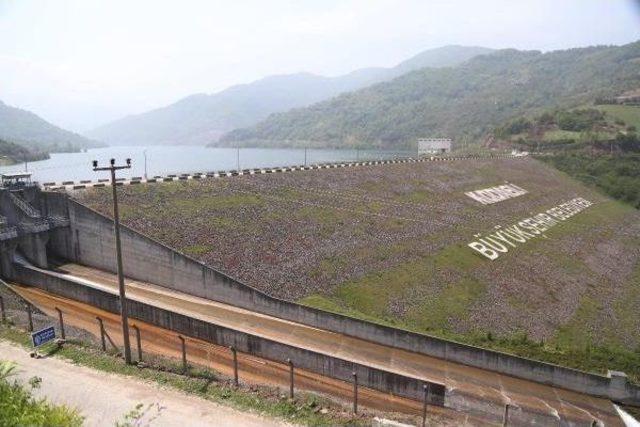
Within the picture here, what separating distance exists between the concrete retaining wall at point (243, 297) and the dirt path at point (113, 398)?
1155cm

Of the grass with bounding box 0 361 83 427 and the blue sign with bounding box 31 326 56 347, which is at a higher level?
the grass with bounding box 0 361 83 427

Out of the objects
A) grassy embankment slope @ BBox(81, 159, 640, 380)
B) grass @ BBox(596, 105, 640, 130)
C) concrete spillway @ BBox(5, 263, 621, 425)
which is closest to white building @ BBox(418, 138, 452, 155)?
grass @ BBox(596, 105, 640, 130)

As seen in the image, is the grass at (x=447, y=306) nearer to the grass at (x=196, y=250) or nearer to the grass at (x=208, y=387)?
the grass at (x=208, y=387)

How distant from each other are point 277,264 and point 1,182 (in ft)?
73.0

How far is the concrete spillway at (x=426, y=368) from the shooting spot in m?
21.7

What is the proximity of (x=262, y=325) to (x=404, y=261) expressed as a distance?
14505 mm

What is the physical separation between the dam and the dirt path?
273 inches

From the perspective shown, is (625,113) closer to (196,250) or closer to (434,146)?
(434,146)

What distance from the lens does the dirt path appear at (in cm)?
1542

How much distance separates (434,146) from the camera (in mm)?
134250

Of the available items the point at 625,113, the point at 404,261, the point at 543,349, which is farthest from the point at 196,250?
the point at 625,113

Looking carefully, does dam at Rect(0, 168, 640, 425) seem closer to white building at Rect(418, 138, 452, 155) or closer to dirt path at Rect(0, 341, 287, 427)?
dirt path at Rect(0, 341, 287, 427)

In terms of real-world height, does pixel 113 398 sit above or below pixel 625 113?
below

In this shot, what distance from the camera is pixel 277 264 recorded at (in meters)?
33.4
